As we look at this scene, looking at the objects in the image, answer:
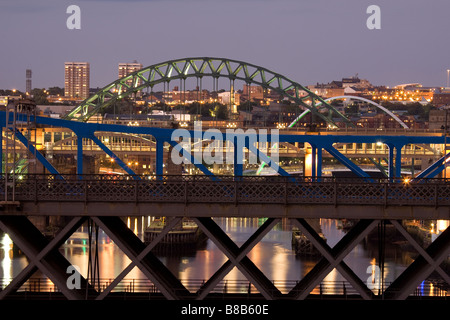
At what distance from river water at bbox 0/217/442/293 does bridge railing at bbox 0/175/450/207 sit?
79.4 ft

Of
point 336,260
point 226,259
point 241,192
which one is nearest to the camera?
point 336,260

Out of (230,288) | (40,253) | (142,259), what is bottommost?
(230,288)

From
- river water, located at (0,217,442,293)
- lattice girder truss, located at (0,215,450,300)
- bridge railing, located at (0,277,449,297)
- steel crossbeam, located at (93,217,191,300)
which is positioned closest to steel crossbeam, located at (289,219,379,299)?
lattice girder truss, located at (0,215,450,300)

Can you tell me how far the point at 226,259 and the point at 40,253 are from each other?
33851 millimetres

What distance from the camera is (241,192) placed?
18484 mm

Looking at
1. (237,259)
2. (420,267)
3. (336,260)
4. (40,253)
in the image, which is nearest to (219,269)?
(237,259)

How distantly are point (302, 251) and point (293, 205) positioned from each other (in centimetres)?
3740

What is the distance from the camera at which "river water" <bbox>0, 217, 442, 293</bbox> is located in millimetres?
46125

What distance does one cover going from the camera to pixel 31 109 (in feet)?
62.5

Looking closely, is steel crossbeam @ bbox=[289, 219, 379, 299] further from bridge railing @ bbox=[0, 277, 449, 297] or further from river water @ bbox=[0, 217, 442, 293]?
river water @ bbox=[0, 217, 442, 293]

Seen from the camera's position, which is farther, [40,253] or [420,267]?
[420,267]

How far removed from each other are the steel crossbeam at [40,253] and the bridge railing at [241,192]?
2.06 ft

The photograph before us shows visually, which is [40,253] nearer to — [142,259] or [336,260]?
[142,259]

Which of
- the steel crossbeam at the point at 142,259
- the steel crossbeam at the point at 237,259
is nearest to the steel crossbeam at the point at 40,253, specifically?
the steel crossbeam at the point at 142,259
